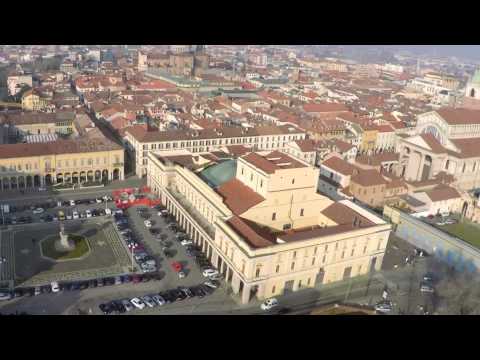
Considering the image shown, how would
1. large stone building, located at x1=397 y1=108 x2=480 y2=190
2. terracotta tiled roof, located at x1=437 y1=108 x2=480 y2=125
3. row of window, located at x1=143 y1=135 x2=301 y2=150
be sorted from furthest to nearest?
terracotta tiled roof, located at x1=437 y1=108 x2=480 y2=125 < large stone building, located at x1=397 y1=108 x2=480 y2=190 < row of window, located at x1=143 y1=135 x2=301 y2=150

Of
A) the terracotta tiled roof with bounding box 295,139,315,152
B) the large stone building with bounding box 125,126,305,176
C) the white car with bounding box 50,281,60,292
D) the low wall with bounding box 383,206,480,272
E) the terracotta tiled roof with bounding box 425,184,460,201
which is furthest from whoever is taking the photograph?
the terracotta tiled roof with bounding box 295,139,315,152

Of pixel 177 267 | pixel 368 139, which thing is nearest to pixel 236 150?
pixel 177 267

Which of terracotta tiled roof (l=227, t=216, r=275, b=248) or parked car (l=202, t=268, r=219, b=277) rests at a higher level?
terracotta tiled roof (l=227, t=216, r=275, b=248)

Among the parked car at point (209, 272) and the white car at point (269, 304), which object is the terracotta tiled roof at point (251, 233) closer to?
the white car at point (269, 304)

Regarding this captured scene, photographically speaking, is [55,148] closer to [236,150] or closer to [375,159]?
[236,150]

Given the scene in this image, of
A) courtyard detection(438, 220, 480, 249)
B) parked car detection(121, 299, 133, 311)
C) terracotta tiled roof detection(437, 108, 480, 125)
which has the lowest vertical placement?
parked car detection(121, 299, 133, 311)

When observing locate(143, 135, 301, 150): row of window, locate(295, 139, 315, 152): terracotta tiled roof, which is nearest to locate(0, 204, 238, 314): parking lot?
locate(143, 135, 301, 150): row of window

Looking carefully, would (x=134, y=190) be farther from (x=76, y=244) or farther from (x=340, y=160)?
(x=340, y=160)

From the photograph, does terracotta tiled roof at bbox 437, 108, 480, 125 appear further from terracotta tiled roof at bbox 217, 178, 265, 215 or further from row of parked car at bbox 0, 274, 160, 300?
row of parked car at bbox 0, 274, 160, 300
